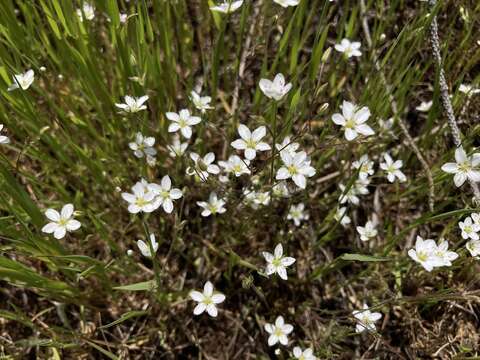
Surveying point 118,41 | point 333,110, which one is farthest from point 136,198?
point 333,110

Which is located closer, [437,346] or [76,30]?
[76,30]

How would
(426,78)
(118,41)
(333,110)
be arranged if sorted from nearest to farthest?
(118,41), (333,110), (426,78)

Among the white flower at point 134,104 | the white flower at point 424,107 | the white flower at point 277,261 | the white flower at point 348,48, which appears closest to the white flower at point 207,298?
the white flower at point 277,261

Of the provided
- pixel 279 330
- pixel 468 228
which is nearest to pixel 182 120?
pixel 279 330

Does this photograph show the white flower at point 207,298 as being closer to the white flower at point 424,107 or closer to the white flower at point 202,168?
the white flower at point 202,168

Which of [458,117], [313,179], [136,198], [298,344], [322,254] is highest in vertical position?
[136,198]

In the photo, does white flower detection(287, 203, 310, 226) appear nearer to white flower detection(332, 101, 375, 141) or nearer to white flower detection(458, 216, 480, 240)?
white flower detection(332, 101, 375, 141)

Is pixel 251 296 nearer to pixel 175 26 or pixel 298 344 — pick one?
pixel 298 344
